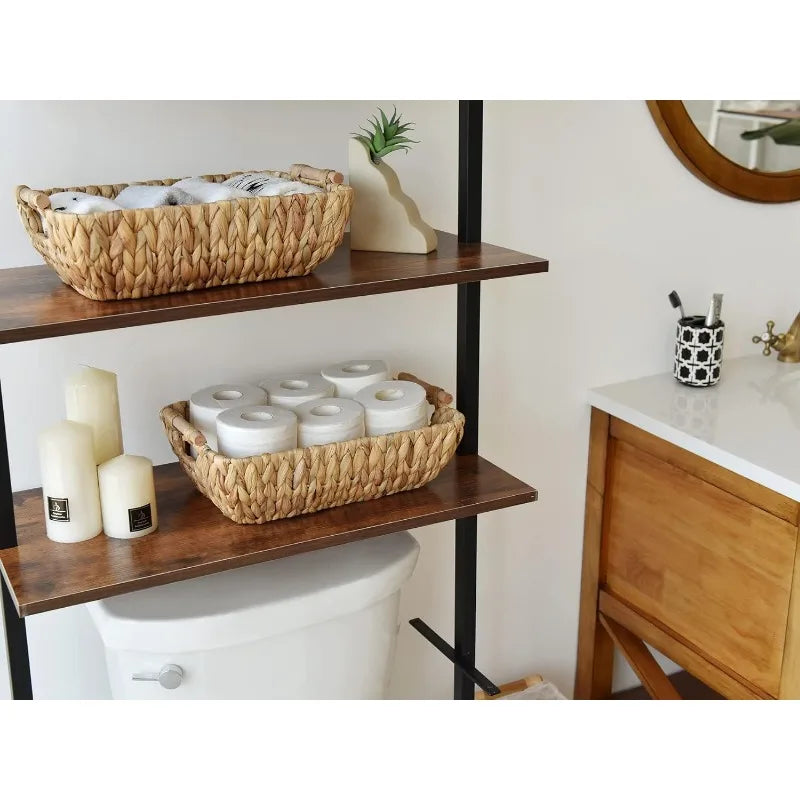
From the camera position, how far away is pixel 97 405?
4.42ft

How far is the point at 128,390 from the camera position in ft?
5.01

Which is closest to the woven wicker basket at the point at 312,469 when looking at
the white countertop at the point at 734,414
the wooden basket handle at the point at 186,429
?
the wooden basket handle at the point at 186,429

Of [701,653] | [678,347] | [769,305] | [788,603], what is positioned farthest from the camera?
[769,305]

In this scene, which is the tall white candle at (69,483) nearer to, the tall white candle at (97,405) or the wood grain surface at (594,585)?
the tall white candle at (97,405)

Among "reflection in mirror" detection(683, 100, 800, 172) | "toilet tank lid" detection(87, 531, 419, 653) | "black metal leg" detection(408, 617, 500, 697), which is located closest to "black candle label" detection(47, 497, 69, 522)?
"toilet tank lid" detection(87, 531, 419, 653)

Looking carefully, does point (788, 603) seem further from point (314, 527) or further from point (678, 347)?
point (314, 527)

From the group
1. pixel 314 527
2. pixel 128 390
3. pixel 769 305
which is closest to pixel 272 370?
pixel 128 390

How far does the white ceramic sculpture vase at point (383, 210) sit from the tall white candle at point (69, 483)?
466 millimetres

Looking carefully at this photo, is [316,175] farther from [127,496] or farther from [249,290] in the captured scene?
[127,496]

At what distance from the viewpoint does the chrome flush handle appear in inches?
53.6

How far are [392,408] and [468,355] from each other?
211 mm

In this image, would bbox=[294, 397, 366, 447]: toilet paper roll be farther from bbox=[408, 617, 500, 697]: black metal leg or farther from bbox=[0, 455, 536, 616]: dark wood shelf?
bbox=[408, 617, 500, 697]: black metal leg

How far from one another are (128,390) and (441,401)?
45 centimetres

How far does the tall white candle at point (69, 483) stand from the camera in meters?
1.28
